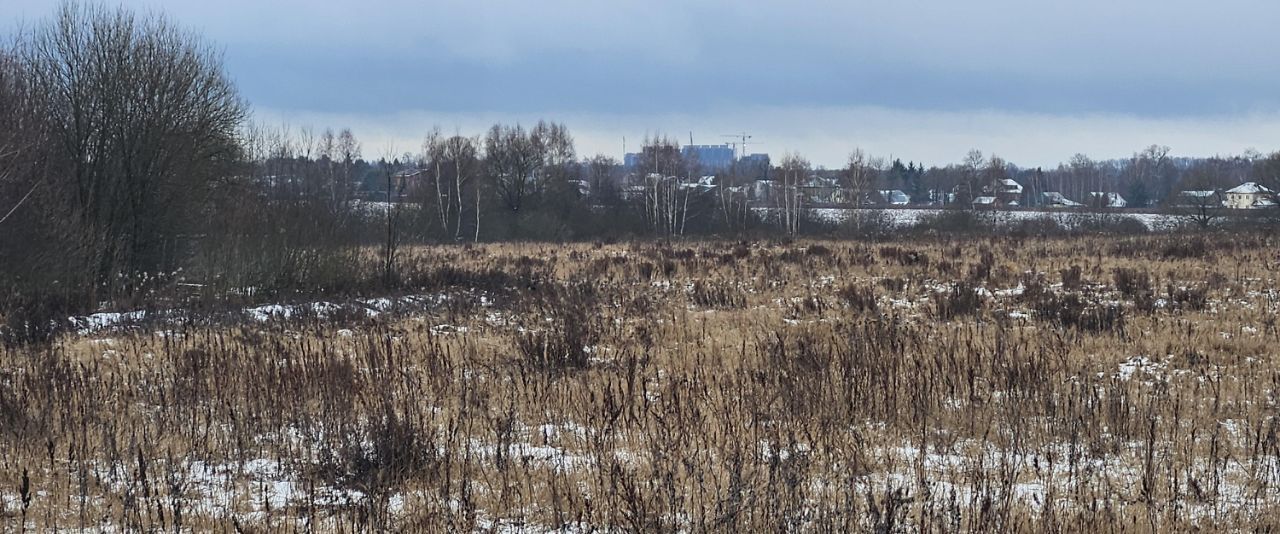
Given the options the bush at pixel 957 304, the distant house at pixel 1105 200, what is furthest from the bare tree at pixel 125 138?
the distant house at pixel 1105 200

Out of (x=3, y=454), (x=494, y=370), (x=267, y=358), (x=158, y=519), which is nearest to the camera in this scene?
(x=158, y=519)

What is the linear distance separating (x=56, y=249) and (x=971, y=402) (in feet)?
45.5

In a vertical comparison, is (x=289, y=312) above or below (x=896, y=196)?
below

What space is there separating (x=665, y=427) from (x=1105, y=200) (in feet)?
223

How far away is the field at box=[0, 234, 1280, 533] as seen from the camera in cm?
388

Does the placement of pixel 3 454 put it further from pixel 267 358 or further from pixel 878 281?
pixel 878 281

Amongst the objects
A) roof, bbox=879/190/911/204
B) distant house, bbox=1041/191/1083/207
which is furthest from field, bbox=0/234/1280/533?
roof, bbox=879/190/911/204

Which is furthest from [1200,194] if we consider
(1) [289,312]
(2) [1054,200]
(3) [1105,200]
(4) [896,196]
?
(4) [896,196]

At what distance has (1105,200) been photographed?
64.6 meters

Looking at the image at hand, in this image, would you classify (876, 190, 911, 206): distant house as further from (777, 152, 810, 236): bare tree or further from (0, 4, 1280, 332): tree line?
(0, 4, 1280, 332): tree line

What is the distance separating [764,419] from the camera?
561 cm

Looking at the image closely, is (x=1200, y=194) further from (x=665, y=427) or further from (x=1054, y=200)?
(x=665, y=427)

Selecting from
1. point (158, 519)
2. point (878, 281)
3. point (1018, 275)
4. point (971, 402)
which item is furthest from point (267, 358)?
point (1018, 275)

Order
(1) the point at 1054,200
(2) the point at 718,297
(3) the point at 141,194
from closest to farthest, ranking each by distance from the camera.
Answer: (2) the point at 718,297 → (3) the point at 141,194 → (1) the point at 1054,200
